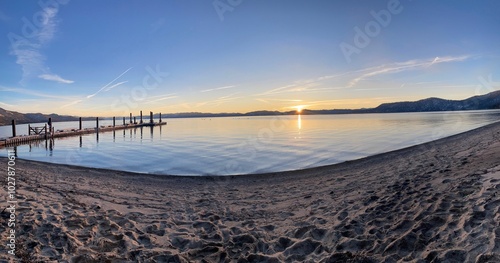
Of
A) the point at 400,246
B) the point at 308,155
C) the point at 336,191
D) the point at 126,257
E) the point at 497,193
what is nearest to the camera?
the point at 400,246

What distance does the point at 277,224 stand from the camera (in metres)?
6.83

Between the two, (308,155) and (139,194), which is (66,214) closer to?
(139,194)

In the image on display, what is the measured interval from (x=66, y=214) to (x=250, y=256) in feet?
15.3

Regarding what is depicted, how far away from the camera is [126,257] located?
5.02 metres

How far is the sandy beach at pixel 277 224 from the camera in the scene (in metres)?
4.69

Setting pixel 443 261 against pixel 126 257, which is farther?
pixel 126 257

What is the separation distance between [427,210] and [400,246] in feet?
5.21

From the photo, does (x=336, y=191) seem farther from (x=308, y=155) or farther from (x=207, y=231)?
(x=308, y=155)

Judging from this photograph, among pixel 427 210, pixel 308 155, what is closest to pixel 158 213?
pixel 427 210

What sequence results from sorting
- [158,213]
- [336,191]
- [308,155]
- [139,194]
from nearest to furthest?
[158,213] → [336,191] → [139,194] → [308,155]

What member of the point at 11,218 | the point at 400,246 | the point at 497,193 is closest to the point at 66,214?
the point at 11,218

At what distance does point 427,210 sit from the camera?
576 cm

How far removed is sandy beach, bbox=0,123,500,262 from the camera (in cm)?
469

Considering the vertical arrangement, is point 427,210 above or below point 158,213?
above
